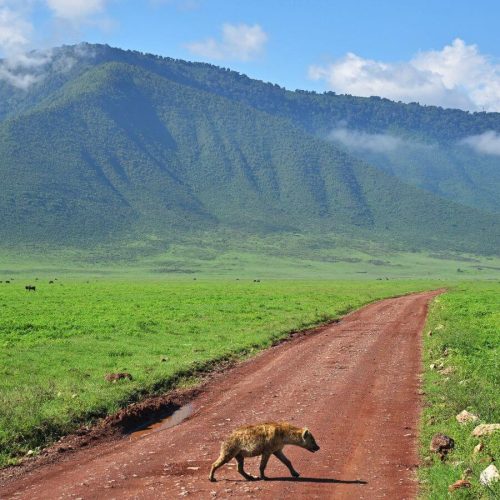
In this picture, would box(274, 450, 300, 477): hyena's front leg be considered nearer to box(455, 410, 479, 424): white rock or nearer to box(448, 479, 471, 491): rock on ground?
box(448, 479, 471, 491): rock on ground

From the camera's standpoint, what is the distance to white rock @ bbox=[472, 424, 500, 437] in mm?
12781

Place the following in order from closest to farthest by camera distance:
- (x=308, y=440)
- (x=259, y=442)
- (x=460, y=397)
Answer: (x=259, y=442) → (x=308, y=440) → (x=460, y=397)

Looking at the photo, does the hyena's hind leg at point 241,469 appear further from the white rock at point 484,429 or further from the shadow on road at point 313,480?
the white rock at point 484,429

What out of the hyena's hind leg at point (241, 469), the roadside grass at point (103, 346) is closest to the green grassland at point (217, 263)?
the roadside grass at point (103, 346)

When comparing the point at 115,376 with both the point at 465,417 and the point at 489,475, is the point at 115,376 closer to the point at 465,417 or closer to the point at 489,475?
the point at 465,417

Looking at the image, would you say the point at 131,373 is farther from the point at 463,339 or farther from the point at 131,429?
the point at 463,339

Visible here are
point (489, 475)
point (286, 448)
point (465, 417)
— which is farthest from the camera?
point (465, 417)

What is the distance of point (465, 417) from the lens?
47.2 feet

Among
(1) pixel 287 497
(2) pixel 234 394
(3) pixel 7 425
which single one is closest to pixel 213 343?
(2) pixel 234 394

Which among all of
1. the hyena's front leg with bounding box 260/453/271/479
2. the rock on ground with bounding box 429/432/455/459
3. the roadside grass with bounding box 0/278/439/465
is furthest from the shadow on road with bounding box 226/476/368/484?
the roadside grass with bounding box 0/278/439/465

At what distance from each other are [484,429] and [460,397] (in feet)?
10.5

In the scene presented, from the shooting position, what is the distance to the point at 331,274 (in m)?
160

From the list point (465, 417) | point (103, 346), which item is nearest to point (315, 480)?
point (465, 417)

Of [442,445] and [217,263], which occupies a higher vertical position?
[442,445]
